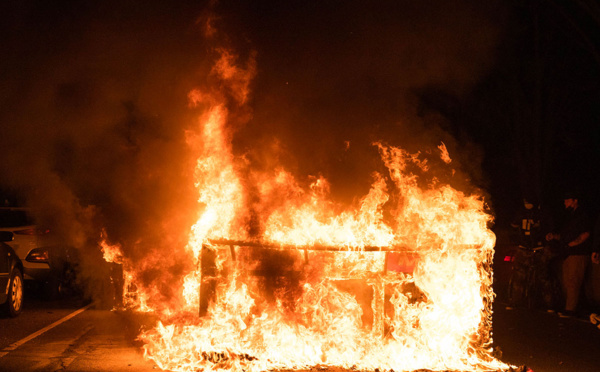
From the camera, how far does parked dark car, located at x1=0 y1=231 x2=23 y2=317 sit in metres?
9.24

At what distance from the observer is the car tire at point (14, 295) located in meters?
9.34

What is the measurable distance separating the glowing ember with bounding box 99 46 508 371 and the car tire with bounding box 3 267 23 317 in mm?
3652

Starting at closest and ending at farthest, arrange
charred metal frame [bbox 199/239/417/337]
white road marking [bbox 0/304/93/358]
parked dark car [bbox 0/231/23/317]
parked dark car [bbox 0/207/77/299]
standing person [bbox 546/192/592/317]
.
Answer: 1. charred metal frame [bbox 199/239/417/337]
2. white road marking [bbox 0/304/93/358]
3. parked dark car [bbox 0/231/23/317]
4. standing person [bbox 546/192/592/317]
5. parked dark car [bbox 0/207/77/299]

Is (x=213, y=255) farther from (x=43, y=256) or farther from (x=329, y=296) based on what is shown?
(x=43, y=256)

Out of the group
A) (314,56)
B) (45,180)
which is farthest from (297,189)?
(45,180)

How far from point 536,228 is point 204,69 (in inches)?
264

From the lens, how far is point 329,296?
624cm

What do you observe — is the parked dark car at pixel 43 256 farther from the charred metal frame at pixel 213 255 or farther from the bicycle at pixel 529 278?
the bicycle at pixel 529 278

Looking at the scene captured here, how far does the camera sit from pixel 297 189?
7.32m

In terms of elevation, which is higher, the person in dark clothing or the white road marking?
the person in dark clothing

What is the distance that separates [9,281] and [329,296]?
5552 millimetres

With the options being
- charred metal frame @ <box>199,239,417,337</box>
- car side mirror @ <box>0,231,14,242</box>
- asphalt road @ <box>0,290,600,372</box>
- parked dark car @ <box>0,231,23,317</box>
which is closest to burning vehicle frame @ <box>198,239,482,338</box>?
charred metal frame @ <box>199,239,417,337</box>

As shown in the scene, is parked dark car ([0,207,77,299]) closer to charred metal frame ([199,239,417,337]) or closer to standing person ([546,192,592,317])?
charred metal frame ([199,239,417,337])

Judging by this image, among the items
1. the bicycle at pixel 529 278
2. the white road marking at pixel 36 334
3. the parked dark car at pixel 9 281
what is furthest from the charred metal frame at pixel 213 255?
the bicycle at pixel 529 278
